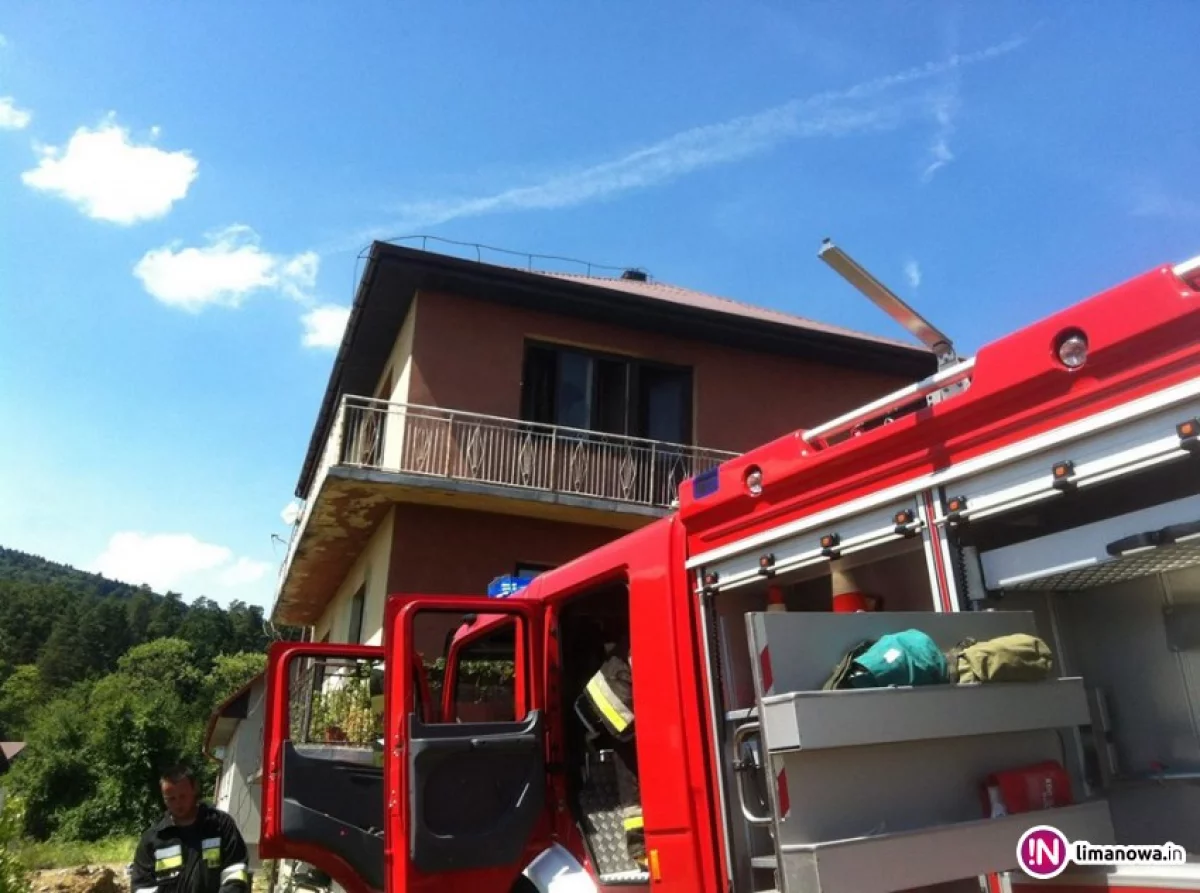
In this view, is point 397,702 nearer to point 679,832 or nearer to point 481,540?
point 679,832

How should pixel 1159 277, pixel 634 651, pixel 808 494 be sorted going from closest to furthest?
pixel 1159 277 → pixel 808 494 → pixel 634 651

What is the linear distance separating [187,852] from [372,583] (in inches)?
351

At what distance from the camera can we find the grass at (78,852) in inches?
911

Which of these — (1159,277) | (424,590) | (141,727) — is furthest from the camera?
(141,727)

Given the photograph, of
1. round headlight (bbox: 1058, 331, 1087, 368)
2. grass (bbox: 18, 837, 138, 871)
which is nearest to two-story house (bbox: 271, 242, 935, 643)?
round headlight (bbox: 1058, 331, 1087, 368)

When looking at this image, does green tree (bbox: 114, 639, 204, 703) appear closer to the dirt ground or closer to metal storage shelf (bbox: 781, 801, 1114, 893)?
the dirt ground

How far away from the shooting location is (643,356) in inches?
575

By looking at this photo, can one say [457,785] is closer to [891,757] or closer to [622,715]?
[622,715]

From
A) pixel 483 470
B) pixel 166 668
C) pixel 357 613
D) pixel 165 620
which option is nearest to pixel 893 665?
pixel 483 470

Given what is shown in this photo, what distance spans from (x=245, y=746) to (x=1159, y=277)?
72.1 feet

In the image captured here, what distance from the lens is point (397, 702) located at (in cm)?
392

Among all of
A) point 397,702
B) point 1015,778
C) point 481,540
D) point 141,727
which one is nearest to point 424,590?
point 481,540

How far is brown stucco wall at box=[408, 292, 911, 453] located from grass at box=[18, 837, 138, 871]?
1661 cm

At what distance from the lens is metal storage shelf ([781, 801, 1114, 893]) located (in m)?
2.31
